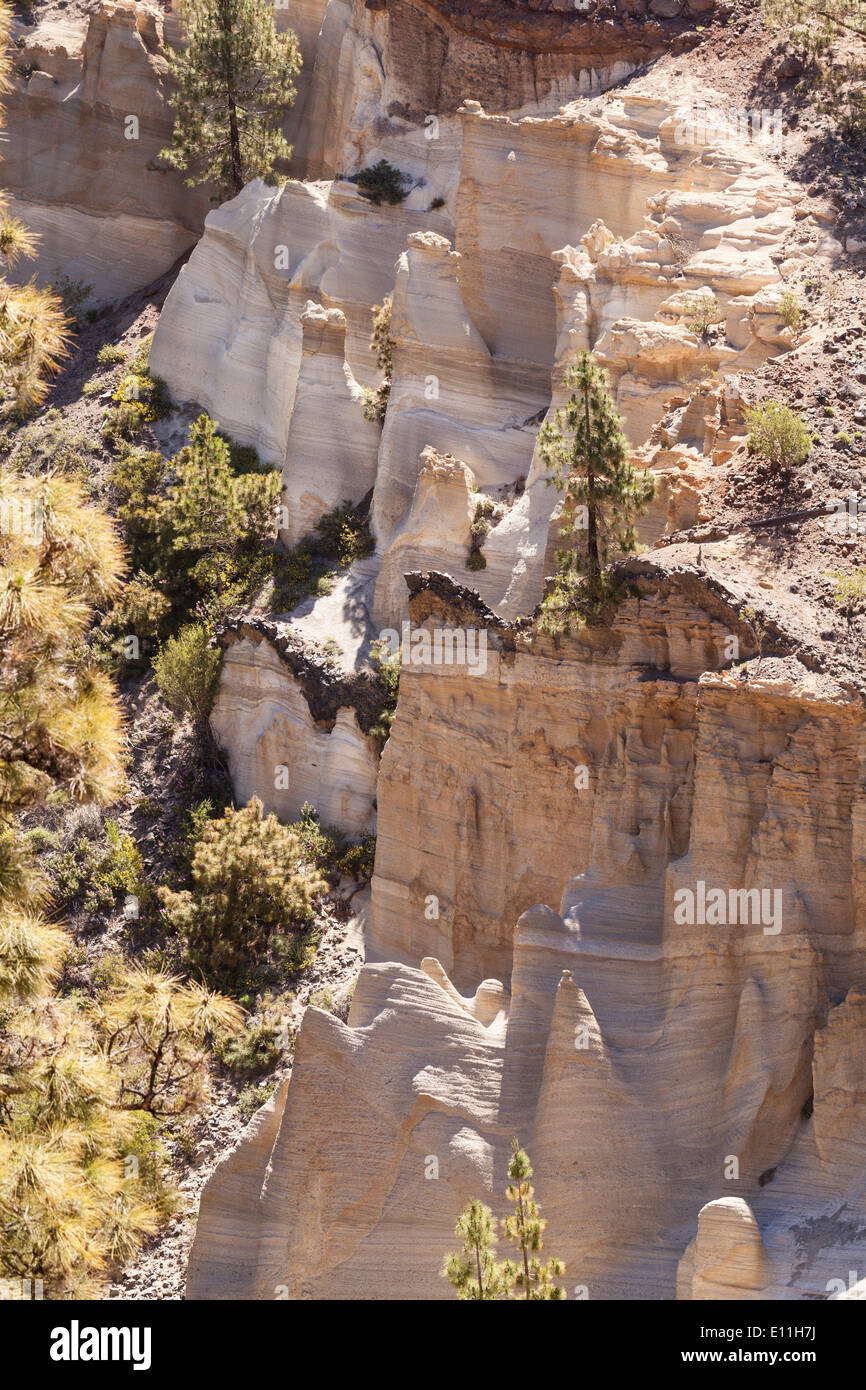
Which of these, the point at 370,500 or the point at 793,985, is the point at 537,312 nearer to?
the point at 370,500

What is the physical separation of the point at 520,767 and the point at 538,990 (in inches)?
186

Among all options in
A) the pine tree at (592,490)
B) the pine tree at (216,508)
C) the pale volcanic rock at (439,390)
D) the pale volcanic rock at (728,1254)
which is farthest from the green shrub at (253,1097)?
the pine tree at (216,508)

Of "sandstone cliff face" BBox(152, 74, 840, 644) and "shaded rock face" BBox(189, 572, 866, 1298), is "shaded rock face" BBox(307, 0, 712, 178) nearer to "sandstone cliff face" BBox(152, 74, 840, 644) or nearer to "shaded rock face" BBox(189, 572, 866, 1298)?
"sandstone cliff face" BBox(152, 74, 840, 644)

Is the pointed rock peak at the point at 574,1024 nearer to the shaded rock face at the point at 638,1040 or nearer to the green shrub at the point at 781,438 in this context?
the shaded rock face at the point at 638,1040

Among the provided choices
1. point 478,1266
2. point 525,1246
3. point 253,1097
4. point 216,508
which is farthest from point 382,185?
point 478,1266

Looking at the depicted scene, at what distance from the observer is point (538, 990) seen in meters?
21.5

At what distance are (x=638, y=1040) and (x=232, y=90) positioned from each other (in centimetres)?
2833

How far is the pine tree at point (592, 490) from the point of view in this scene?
2431cm

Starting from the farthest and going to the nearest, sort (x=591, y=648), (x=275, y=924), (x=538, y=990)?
(x=275, y=924)
(x=591, y=648)
(x=538, y=990)

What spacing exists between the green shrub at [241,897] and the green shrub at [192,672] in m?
3.84

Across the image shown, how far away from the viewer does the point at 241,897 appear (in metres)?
30.1
